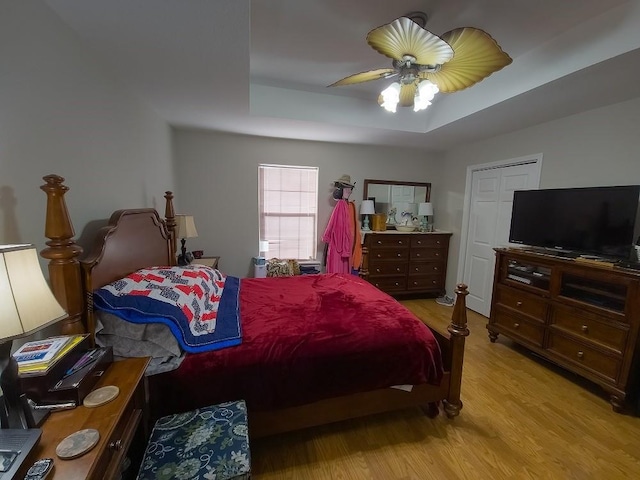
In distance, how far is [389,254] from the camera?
392 centimetres

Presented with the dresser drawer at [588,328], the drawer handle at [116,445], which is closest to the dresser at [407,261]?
the dresser drawer at [588,328]

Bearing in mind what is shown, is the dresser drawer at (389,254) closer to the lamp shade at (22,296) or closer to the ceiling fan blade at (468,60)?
the ceiling fan blade at (468,60)

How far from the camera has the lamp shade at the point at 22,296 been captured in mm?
666

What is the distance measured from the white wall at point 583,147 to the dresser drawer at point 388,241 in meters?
1.42

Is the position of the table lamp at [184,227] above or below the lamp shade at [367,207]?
below

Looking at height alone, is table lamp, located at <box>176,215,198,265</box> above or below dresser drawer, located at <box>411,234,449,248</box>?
above

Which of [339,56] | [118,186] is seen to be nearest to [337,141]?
[339,56]

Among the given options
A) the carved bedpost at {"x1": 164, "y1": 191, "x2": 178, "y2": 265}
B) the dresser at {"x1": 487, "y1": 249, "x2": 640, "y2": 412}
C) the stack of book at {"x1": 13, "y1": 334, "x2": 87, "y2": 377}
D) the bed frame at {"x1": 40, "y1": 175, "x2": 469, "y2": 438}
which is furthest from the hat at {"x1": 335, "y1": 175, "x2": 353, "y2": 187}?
the stack of book at {"x1": 13, "y1": 334, "x2": 87, "y2": 377}

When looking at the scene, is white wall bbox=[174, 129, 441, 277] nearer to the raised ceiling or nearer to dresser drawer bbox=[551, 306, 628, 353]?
the raised ceiling

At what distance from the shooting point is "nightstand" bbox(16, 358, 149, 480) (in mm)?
684

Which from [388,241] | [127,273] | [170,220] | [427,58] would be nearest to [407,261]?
[388,241]

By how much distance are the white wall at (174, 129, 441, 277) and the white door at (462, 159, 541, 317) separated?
5.09ft

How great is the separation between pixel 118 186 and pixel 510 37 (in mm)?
2962

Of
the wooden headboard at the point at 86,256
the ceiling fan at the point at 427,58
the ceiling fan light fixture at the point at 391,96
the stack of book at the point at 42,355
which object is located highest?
the ceiling fan at the point at 427,58
